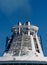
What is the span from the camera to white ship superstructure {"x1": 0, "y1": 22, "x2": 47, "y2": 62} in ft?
386

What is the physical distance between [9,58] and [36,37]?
1436cm

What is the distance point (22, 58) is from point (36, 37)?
553 inches

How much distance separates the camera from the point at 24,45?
12406 centimetres

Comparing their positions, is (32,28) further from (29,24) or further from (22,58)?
(22,58)

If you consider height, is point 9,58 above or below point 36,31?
below

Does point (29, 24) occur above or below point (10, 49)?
above

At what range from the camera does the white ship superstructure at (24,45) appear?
11753 centimetres

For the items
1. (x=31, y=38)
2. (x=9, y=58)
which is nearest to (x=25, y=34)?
(x=31, y=38)

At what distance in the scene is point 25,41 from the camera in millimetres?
125250

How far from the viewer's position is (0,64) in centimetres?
11681

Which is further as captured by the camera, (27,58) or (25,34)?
(25,34)

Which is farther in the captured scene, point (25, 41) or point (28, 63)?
point (25, 41)

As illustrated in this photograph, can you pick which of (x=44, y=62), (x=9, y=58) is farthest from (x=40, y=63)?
(x=9, y=58)

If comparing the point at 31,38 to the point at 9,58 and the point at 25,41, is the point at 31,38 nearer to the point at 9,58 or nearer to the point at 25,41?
the point at 25,41
